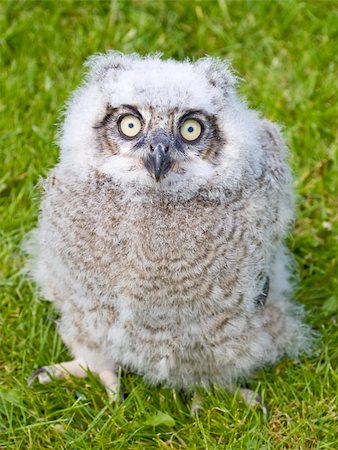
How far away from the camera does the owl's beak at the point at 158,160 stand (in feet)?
10.1

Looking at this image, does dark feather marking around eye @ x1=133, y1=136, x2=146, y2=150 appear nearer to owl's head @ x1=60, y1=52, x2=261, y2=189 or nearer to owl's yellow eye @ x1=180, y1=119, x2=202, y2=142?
owl's head @ x1=60, y1=52, x2=261, y2=189

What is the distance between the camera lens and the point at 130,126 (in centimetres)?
322

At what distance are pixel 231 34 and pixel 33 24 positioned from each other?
1.26m

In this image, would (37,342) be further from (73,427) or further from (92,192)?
(92,192)

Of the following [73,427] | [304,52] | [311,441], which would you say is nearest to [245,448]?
[311,441]

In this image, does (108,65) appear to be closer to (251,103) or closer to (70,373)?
(70,373)

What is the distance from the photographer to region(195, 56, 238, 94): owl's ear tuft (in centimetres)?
338

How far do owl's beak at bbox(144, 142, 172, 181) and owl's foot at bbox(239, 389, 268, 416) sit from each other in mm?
1214

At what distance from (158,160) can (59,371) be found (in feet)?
4.53

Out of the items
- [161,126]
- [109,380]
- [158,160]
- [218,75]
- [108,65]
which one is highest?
[218,75]

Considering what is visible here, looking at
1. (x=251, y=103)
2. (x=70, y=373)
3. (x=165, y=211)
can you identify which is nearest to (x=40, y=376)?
(x=70, y=373)

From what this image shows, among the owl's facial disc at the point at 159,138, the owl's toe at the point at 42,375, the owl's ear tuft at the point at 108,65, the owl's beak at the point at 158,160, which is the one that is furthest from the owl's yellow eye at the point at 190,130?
the owl's toe at the point at 42,375

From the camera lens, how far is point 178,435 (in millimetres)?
3771

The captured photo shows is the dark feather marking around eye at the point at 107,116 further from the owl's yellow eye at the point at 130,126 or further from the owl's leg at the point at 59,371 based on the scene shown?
the owl's leg at the point at 59,371
